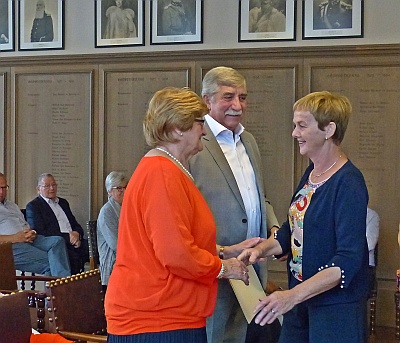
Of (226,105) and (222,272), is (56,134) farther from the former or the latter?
(222,272)

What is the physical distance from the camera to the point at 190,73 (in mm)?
7023

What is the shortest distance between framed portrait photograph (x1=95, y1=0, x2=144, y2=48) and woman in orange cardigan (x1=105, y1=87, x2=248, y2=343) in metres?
4.81

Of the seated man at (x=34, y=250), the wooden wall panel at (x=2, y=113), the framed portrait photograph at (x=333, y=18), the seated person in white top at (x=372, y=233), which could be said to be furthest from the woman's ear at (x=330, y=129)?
the wooden wall panel at (x=2, y=113)

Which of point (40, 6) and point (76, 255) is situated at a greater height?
point (40, 6)

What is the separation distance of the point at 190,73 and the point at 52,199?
6.14 feet

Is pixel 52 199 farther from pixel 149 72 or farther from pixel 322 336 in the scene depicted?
pixel 322 336

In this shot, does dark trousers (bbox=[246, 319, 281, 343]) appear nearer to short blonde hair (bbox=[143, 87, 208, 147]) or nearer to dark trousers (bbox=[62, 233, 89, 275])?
short blonde hair (bbox=[143, 87, 208, 147])

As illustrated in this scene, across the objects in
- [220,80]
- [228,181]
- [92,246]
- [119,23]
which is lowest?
[92,246]

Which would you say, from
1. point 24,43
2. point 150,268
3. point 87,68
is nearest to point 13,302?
point 150,268

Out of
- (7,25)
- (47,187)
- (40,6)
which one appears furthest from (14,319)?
(7,25)

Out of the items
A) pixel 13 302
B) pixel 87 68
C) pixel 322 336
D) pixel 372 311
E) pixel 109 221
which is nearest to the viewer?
pixel 322 336

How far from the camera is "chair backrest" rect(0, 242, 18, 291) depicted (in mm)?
4898

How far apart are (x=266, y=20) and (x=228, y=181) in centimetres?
381

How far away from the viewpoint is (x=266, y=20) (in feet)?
22.1
